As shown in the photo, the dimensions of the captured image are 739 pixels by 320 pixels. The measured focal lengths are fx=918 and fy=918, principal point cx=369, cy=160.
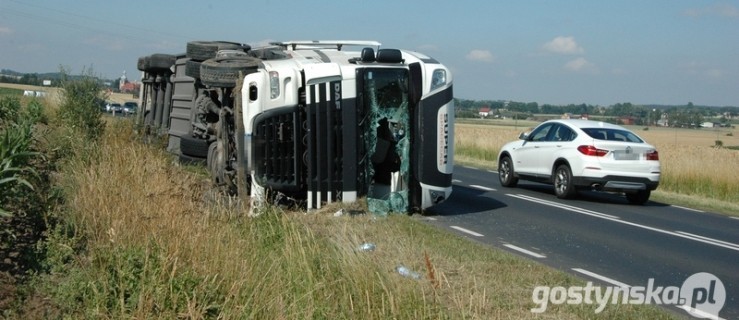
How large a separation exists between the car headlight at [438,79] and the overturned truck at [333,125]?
2 centimetres

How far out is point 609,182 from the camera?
1828 cm

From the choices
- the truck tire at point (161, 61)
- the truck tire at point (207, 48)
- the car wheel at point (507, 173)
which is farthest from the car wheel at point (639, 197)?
the truck tire at point (161, 61)

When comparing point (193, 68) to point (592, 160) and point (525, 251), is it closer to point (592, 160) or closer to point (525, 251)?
point (525, 251)

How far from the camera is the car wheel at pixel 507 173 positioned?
833 inches

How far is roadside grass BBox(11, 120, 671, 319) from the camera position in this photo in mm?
6680

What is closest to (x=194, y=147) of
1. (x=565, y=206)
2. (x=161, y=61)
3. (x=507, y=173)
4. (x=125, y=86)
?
(x=161, y=61)

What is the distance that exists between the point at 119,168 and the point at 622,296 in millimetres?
6494

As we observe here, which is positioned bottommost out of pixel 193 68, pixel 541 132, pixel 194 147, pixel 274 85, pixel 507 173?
pixel 507 173

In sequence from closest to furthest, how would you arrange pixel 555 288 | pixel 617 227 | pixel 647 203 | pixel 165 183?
pixel 555 288 < pixel 165 183 < pixel 617 227 < pixel 647 203

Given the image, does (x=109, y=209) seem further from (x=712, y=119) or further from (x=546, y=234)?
(x=712, y=119)

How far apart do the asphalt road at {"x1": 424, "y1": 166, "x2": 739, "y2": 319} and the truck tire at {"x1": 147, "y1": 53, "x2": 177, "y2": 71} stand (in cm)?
733

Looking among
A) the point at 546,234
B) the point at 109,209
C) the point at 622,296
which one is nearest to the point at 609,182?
the point at 546,234

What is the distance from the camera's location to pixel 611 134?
19188mm

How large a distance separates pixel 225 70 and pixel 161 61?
29.6 feet
